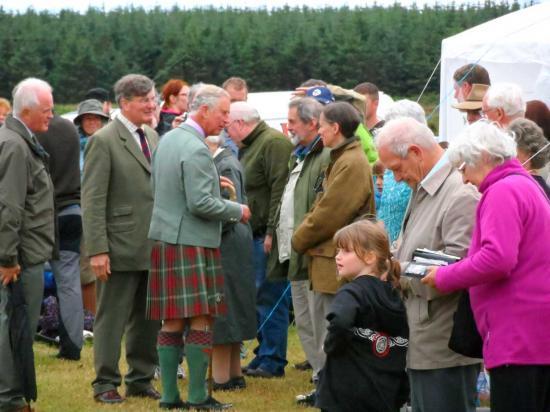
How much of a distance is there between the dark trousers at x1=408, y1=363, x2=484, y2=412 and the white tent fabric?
5331 millimetres

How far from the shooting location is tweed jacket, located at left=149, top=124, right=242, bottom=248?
22.5ft

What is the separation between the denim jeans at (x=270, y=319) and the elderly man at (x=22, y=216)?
2.00 meters

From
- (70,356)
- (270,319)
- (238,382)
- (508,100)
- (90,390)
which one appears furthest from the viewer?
(70,356)

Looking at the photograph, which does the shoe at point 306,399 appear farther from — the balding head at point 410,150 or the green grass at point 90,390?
the balding head at point 410,150

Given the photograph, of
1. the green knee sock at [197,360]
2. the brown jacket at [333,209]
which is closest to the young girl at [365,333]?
Answer: the brown jacket at [333,209]

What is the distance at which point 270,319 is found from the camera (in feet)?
28.3

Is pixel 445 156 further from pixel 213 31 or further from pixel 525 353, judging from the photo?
pixel 213 31

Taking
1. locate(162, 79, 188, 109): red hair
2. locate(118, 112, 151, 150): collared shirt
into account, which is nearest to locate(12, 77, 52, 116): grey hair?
locate(118, 112, 151, 150): collared shirt

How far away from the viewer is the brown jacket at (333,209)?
6.89 m

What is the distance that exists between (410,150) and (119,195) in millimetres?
2590

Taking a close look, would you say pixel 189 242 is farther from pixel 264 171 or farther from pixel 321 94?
pixel 321 94

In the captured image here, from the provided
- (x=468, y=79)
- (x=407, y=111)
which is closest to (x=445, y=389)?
(x=407, y=111)

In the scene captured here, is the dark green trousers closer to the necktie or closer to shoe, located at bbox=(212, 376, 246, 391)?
shoe, located at bbox=(212, 376, 246, 391)

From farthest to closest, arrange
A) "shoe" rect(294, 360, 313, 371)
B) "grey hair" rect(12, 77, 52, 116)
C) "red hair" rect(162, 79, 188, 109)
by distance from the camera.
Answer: "red hair" rect(162, 79, 188, 109) → "shoe" rect(294, 360, 313, 371) → "grey hair" rect(12, 77, 52, 116)
